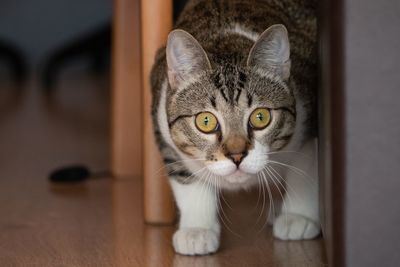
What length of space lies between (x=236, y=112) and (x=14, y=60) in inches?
163

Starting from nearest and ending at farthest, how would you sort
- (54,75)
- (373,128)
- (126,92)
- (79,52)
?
1. (373,128)
2. (126,92)
3. (79,52)
4. (54,75)

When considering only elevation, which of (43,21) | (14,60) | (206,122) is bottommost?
(206,122)

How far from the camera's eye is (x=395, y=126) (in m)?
1.08

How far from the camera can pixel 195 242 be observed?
1.50 meters

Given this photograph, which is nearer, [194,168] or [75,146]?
[194,168]

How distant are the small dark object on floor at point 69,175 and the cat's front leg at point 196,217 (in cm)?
68

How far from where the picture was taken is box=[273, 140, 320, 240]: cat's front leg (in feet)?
5.17

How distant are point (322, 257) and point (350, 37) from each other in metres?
0.52

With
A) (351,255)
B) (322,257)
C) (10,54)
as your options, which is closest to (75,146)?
(322,257)

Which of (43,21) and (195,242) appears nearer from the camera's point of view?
(195,242)

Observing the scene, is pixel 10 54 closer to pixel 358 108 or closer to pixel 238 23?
pixel 238 23

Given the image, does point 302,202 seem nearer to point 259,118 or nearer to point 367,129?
point 259,118

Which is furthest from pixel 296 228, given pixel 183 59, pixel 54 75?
pixel 54 75

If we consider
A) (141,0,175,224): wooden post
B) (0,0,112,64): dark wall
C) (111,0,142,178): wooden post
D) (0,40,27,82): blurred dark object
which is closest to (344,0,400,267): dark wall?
(141,0,175,224): wooden post
